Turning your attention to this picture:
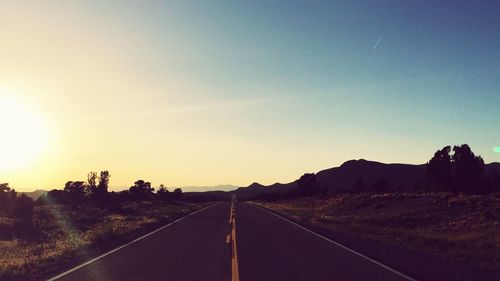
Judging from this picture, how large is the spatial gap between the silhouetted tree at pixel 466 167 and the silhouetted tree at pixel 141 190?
69.6 m

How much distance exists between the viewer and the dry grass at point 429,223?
1766 centimetres

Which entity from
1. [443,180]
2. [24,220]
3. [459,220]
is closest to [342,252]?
[459,220]

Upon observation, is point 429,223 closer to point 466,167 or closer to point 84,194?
point 466,167

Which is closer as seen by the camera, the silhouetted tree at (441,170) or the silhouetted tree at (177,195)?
the silhouetted tree at (441,170)

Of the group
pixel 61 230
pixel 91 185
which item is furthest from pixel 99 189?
pixel 61 230

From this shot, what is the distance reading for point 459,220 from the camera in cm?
3609

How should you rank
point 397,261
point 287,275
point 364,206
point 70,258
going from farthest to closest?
point 364,206
point 70,258
point 397,261
point 287,275

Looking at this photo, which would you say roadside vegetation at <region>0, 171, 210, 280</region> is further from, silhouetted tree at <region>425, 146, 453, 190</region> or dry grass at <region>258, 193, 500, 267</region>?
silhouetted tree at <region>425, 146, 453, 190</region>

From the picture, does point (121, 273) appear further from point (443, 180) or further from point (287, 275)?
point (443, 180)

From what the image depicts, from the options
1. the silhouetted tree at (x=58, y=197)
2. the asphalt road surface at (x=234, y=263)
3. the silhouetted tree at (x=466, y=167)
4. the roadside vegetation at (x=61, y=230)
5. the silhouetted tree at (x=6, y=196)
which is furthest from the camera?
the silhouetted tree at (x=58, y=197)

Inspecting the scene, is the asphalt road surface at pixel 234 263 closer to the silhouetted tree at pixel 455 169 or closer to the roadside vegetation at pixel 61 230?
the roadside vegetation at pixel 61 230

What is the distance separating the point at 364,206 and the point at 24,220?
35385 millimetres

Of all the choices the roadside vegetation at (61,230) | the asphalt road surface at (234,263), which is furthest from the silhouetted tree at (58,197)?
the asphalt road surface at (234,263)

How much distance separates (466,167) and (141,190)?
77.7 m
